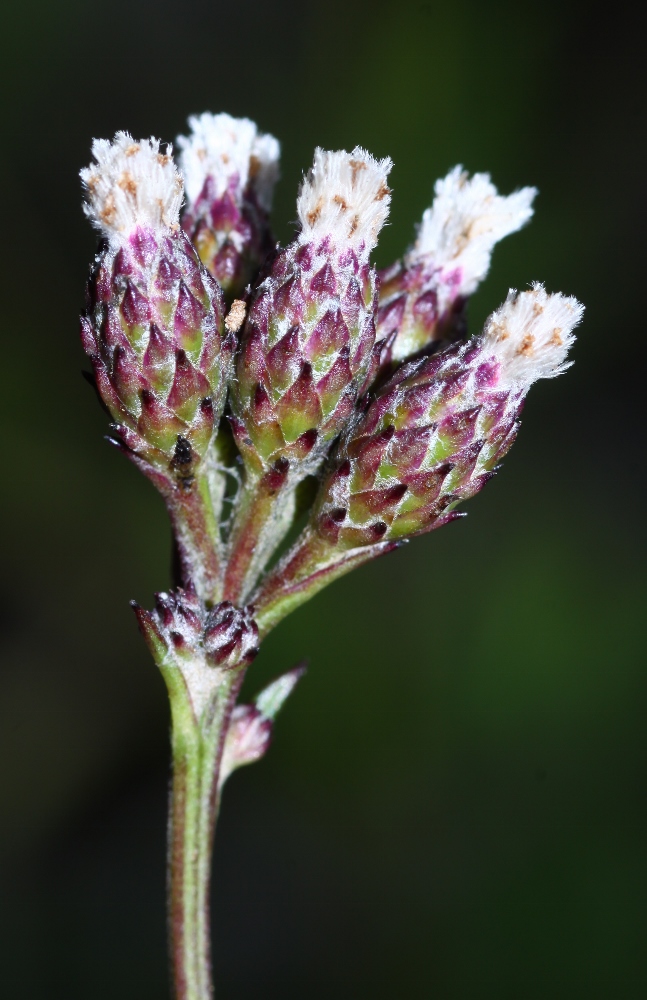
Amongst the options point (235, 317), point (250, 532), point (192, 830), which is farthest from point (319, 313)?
point (192, 830)

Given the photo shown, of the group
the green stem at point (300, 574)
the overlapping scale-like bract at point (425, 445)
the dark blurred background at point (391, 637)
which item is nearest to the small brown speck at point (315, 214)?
the overlapping scale-like bract at point (425, 445)

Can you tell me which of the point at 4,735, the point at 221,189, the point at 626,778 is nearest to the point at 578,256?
the point at 626,778

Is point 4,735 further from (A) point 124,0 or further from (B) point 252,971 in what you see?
(A) point 124,0

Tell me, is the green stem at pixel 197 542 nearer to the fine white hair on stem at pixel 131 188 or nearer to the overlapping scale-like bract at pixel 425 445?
the overlapping scale-like bract at pixel 425 445

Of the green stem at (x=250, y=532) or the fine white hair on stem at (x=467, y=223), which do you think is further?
the fine white hair on stem at (x=467, y=223)

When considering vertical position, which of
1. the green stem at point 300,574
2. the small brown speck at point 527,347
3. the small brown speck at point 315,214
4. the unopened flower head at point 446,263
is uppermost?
the unopened flower head at point 446,263

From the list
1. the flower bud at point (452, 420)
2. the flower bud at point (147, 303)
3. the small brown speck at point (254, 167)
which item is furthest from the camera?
the small brown speck at point (254, 167)

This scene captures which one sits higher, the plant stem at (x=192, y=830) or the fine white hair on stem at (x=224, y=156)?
the fine white hair on stem at (x=224, y=156)
